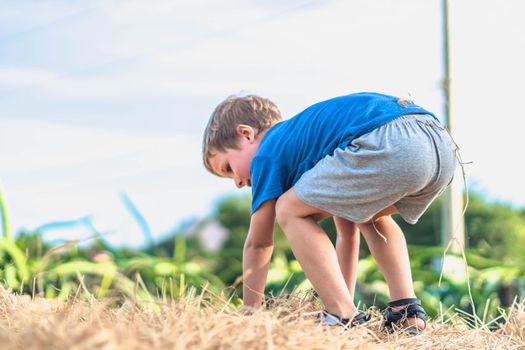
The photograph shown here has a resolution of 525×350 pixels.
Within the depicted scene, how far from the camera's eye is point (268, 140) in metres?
2.62

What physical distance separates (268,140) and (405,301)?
0.69 m

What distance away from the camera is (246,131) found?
276cm

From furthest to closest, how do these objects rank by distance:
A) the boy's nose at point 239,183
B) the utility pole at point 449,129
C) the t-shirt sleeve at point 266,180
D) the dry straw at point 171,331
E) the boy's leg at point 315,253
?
the utility pole at point 449,129 < the boy's nose at point 239,183 < the t-shirt sleeve at point 266,180 < the boy's leg at point 315,253 < the dry straw at point 171,331

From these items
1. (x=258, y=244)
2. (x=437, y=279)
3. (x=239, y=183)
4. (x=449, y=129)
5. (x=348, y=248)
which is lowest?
(x=437, y=279)

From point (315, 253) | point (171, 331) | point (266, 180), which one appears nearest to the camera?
point (171, 331)

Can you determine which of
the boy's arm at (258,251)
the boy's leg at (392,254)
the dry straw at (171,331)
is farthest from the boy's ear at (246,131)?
the dry straw at (171,331)

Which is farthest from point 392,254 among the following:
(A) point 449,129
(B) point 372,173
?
(A) point 449,129

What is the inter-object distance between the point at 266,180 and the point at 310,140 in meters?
0.19

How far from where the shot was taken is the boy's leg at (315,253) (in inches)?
92.4

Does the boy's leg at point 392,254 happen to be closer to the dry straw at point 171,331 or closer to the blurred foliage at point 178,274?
the dry straw at point 171,331

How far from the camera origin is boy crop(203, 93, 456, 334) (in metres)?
2.42

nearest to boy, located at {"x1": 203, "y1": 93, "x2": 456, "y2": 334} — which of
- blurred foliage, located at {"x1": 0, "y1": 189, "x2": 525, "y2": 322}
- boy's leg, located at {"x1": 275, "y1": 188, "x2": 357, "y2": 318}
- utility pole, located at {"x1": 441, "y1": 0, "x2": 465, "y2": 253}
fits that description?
boy's leg, located at {"x1": 275, "y1": 188, "x2": 357, "y2": 318}

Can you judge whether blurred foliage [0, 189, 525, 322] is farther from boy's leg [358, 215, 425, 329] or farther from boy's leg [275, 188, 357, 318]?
boy's leg [275, 188, 357, 318]

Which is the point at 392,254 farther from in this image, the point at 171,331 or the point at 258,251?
the point at 171,331
